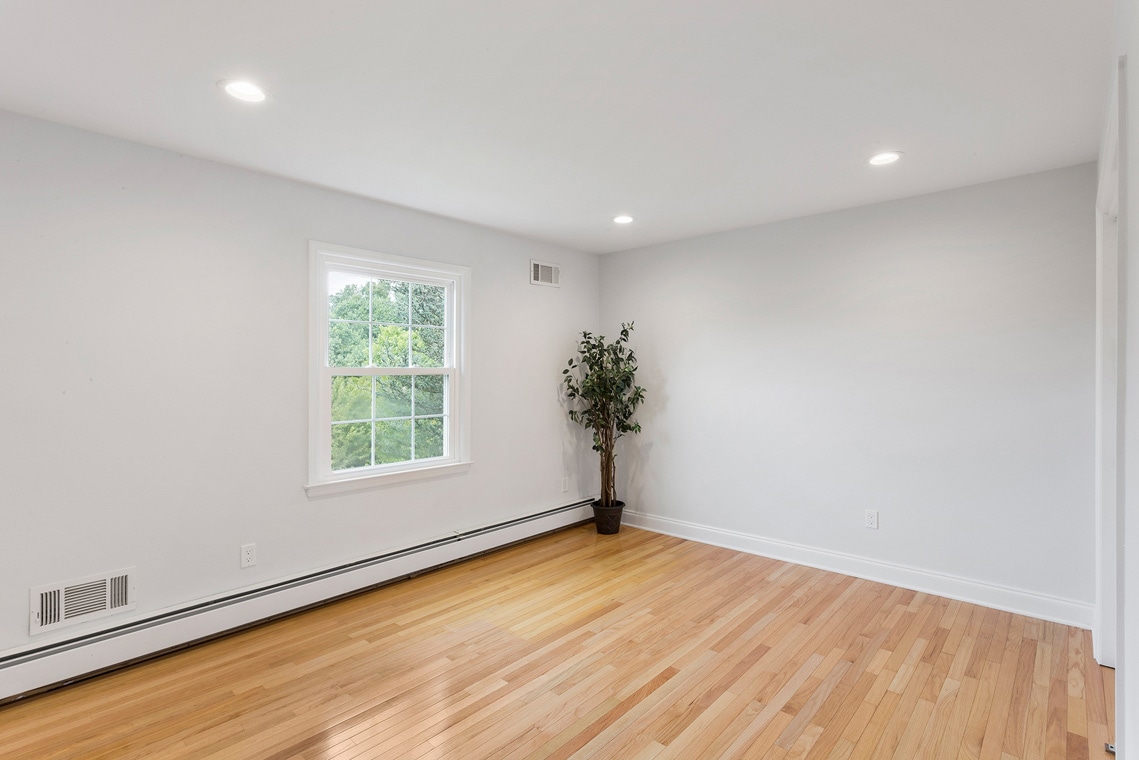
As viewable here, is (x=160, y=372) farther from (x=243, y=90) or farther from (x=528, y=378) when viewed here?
(x=528, y=378)

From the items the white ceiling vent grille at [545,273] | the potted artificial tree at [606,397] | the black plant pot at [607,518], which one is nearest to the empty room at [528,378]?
the white ceiling vent grille at [545,273]

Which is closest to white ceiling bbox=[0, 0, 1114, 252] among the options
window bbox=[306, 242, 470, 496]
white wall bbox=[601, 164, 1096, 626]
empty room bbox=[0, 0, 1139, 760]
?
empty room bbox=[0, 0, 1139, 760]

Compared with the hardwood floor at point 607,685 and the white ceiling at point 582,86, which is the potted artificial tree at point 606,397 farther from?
the white ceiling at point 582,86

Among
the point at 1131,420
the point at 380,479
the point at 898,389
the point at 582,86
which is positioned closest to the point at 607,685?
the point at 380,479

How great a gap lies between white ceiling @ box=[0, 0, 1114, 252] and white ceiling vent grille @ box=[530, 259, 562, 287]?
1337 mm

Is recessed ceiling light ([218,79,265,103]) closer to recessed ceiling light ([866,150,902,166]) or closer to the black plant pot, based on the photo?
recessed ceiling light ([866,150,902,166])

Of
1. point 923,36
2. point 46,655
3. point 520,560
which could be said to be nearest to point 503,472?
point 520,560

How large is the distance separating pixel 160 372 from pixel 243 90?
1431 millimetres

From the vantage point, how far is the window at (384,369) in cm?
342

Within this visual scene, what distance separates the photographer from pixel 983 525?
11.0 ft

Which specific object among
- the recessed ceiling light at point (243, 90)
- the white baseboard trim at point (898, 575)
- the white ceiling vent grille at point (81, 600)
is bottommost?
the white baseboard trim at point (898, 575)

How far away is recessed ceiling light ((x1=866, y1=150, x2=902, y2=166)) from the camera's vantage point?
9.44 feet

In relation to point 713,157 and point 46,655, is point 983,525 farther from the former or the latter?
point 46,655

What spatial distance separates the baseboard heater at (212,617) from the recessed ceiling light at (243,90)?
94.2 inches
